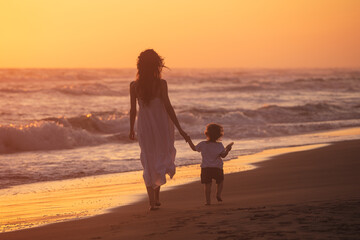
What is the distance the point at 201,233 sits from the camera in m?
4.90

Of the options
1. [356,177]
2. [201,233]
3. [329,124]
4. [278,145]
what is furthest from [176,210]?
[329,124]

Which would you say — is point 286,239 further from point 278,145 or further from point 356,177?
point 278,145

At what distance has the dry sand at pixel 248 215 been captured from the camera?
4.73 metres

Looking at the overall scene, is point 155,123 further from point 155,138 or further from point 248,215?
point 248,215

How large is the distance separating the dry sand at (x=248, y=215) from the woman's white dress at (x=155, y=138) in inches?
17.3

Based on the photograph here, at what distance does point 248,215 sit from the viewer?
5.44 meters

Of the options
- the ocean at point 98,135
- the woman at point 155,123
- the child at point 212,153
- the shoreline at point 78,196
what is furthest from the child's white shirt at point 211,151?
the ocean at point 98,135

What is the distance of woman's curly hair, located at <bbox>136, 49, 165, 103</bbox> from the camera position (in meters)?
6.46

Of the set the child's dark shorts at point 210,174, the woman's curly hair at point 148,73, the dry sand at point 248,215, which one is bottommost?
the dry sand at point 248,215

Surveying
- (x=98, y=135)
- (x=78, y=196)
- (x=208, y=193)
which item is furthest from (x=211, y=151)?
(x=98, y=135)

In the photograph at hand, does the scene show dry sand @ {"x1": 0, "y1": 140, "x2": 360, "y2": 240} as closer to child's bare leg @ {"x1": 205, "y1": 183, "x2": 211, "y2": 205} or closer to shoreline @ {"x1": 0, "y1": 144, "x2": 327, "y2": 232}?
child's bare leg @ {"x1": 205, "y1": 183, "x2": 211, "y2": 205}

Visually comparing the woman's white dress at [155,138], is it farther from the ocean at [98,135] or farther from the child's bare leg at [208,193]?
the ocean at [98,135]

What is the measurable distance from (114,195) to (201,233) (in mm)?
3876

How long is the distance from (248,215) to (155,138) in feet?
5.10
